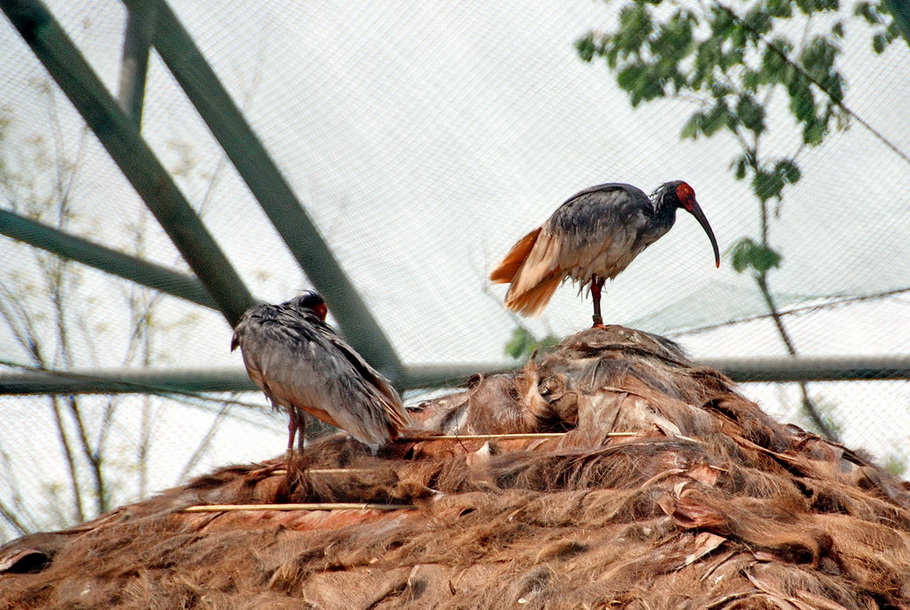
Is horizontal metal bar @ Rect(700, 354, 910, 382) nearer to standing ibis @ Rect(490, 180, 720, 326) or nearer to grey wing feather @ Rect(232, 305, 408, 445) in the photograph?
standing ibis @ Rect(490, 180, 720, 326)

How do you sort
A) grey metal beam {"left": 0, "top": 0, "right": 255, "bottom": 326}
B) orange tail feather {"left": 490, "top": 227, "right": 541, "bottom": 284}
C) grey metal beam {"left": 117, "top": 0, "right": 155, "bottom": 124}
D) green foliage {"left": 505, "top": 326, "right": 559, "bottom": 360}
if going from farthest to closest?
orange tail feather {"left": 490, "top": 227, "right": 541, "bottom": 284}, green foliage {"left": 505, "top": 326, "right": 559, "bottom": 360}, grey metal beam {"left": 117, "top": 0, "right": 155, "bottom": 124}, grey metal beam {"left": 0, "top": 0, "right": 255, "bottom": 326}

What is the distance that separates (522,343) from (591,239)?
2.85 ft

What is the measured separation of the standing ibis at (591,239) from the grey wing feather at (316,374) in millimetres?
2164

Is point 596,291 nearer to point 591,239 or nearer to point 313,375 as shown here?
point 591,239

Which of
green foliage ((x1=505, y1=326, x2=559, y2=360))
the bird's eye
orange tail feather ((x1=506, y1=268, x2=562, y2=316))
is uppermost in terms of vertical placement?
the bird's eye

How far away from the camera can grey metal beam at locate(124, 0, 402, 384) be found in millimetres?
5590

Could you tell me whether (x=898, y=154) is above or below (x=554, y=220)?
below

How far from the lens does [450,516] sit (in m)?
3.70

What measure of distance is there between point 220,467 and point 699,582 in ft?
8.87

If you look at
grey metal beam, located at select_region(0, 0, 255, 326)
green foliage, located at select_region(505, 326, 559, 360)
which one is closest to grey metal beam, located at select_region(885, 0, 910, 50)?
green foliage, located at select_region(505, 326, 559, 360)

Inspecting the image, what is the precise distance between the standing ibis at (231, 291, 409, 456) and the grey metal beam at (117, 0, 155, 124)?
4.06 feet

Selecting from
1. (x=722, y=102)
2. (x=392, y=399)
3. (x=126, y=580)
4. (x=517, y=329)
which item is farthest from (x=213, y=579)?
(x=722, y=102)

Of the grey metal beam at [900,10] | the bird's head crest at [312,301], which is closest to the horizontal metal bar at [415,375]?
the bird's head crest at [312,301]

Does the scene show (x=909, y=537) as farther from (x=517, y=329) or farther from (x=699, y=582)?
(x=517, y=329)
